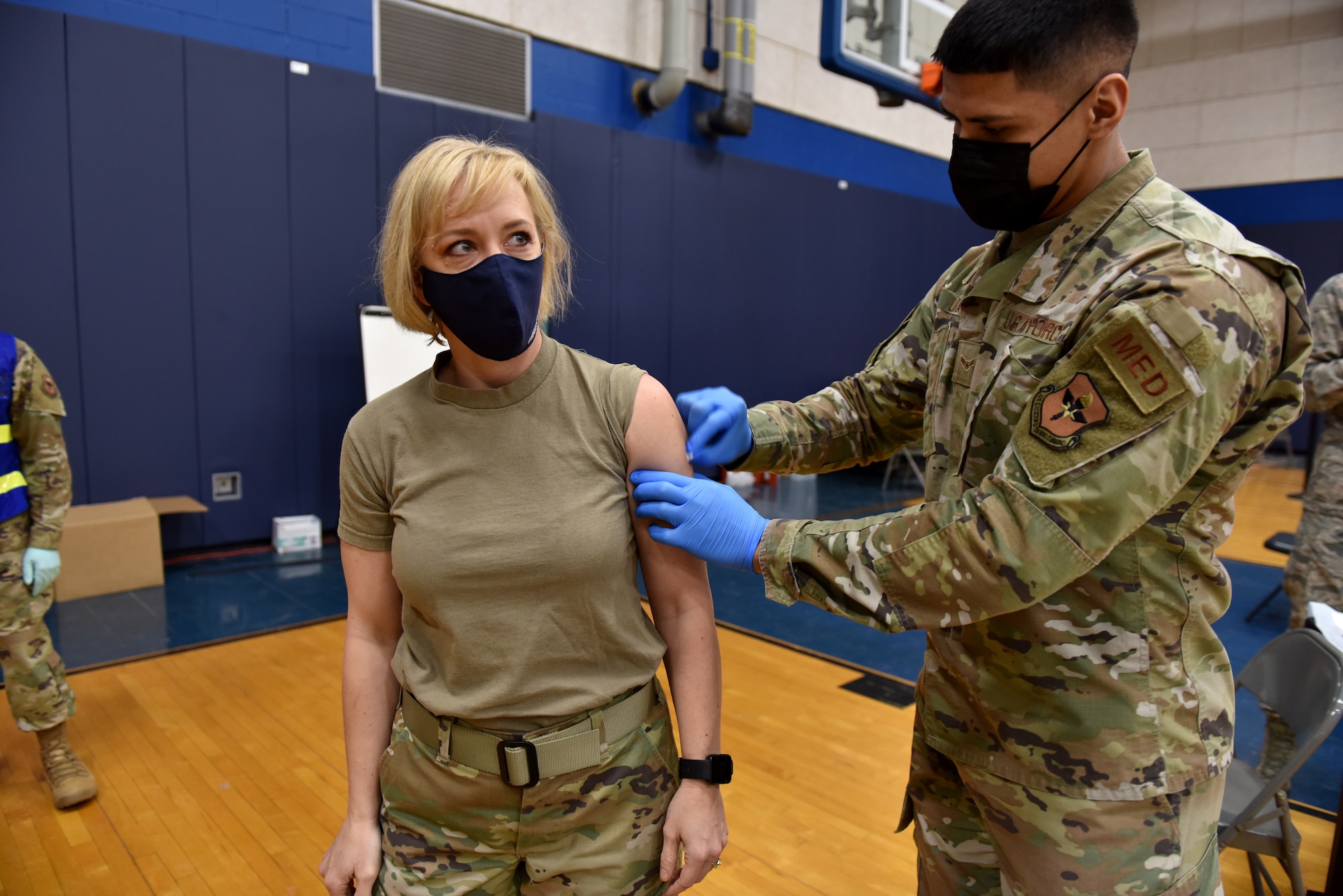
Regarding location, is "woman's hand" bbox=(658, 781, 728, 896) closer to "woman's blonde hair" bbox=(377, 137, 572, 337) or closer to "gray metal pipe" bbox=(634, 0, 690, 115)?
"woman's blonde hair" bbox=(377, 137, 572, 337)

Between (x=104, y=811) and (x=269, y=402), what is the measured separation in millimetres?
3043

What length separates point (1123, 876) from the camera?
3.70 ft

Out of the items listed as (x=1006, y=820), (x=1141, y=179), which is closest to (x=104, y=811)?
(x=1006, y=820)

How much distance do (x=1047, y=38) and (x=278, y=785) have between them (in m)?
2.80

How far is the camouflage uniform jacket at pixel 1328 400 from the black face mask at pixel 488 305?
2870 mm

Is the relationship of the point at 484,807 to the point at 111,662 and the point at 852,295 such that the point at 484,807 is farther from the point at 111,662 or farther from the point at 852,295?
the point at 852,295

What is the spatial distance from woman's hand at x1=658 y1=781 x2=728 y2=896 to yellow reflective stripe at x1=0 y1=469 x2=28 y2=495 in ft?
7.85

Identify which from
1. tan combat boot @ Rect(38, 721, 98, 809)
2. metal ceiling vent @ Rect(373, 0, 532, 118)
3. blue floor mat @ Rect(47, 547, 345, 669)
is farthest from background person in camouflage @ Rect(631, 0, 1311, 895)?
metal ceiling vent @ Rect(373, 0, 532, 118)

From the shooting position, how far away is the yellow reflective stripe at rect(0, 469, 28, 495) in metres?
2.54

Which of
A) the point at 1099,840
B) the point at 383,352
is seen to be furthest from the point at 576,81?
the point at 1099,840

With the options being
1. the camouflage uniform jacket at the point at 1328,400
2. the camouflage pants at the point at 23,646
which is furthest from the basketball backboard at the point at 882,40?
the camouflage pants at the point at 23,646

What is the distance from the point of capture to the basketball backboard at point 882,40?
5.32 metres

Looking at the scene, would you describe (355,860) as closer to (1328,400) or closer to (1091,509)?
(1091,509)

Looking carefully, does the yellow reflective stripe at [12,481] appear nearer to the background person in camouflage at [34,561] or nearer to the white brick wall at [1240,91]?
the background person in camouflage at [34,561]
